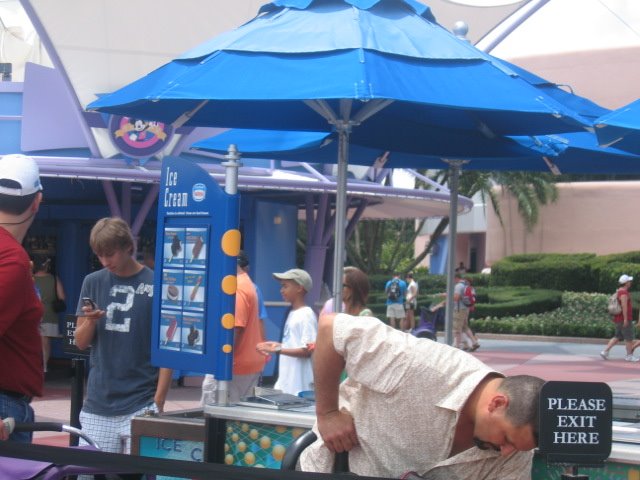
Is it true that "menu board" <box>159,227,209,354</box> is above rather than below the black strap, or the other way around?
above

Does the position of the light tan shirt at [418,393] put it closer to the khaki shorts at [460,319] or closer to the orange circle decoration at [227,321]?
the orange circle decoration at [227,321]

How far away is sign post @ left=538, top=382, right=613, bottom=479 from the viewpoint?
286 cm

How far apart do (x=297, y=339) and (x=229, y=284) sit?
3449 mm

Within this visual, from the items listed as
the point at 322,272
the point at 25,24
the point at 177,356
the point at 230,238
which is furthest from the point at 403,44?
the point at 25,24

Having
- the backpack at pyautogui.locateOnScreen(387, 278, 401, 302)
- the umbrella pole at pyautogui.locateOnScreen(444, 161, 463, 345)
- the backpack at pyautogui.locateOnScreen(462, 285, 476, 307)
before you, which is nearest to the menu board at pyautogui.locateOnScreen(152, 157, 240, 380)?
the umbrella pole at pyautogui.locateOnScreen(444, 161, 463, 345)

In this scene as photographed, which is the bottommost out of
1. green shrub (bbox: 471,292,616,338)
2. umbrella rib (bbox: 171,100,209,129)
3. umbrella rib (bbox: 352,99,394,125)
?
green shrub (bbox: 471,292,616,338)

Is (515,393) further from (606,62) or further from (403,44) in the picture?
(606,62)

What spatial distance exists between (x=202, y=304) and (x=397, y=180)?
20254 millimetres

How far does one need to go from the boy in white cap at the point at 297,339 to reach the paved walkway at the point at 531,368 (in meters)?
2.14

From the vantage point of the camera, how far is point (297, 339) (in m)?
8.02

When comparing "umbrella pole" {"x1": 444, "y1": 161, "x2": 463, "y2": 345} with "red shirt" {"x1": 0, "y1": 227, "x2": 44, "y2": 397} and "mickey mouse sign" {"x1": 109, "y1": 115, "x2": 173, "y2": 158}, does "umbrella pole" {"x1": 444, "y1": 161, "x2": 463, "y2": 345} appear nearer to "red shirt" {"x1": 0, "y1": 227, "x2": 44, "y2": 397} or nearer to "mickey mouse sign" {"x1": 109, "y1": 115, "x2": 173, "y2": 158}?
"red shirt" {"x1": 0, "y1": 227, "x2": 44, "y2": 397}

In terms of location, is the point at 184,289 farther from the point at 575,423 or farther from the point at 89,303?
the point at 575,423

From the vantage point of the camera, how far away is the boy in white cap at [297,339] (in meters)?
7.94

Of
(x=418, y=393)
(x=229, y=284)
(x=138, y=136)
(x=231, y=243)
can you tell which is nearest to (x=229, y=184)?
(x=231, y=243)
